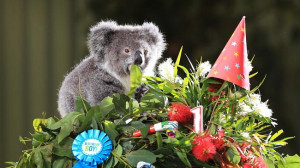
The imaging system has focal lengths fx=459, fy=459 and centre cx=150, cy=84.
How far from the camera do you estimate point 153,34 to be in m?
1.00

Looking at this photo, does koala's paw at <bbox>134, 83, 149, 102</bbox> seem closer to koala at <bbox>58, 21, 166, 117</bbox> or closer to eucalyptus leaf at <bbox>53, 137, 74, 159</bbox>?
koala at <bbox>58, 21, 166, 117</bbox>

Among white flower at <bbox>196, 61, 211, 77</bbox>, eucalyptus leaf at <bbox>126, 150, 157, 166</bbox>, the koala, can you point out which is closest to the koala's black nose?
the koala

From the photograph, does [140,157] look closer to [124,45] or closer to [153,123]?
[153,123]

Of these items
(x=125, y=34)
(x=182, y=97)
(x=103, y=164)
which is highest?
(x=125, y=34)

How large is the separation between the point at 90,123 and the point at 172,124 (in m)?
0.14

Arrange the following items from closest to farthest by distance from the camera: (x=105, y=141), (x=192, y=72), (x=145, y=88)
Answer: (x=105, y=141) < (x=192, y=72) < (x=145, y=88)

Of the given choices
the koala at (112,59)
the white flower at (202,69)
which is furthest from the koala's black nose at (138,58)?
the white flower at (202,69)

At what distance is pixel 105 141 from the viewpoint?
2.46ft

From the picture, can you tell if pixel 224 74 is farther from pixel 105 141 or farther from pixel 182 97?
pixel 105 141

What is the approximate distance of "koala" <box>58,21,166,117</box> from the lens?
94 centimetres

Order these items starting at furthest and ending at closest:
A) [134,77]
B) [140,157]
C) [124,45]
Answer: [124,45]
[134,77]
[140,157]

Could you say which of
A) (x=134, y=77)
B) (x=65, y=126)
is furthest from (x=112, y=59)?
(x=65, y=126)

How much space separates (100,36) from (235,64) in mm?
322

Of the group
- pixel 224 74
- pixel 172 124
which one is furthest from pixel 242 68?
pixel 172 124
